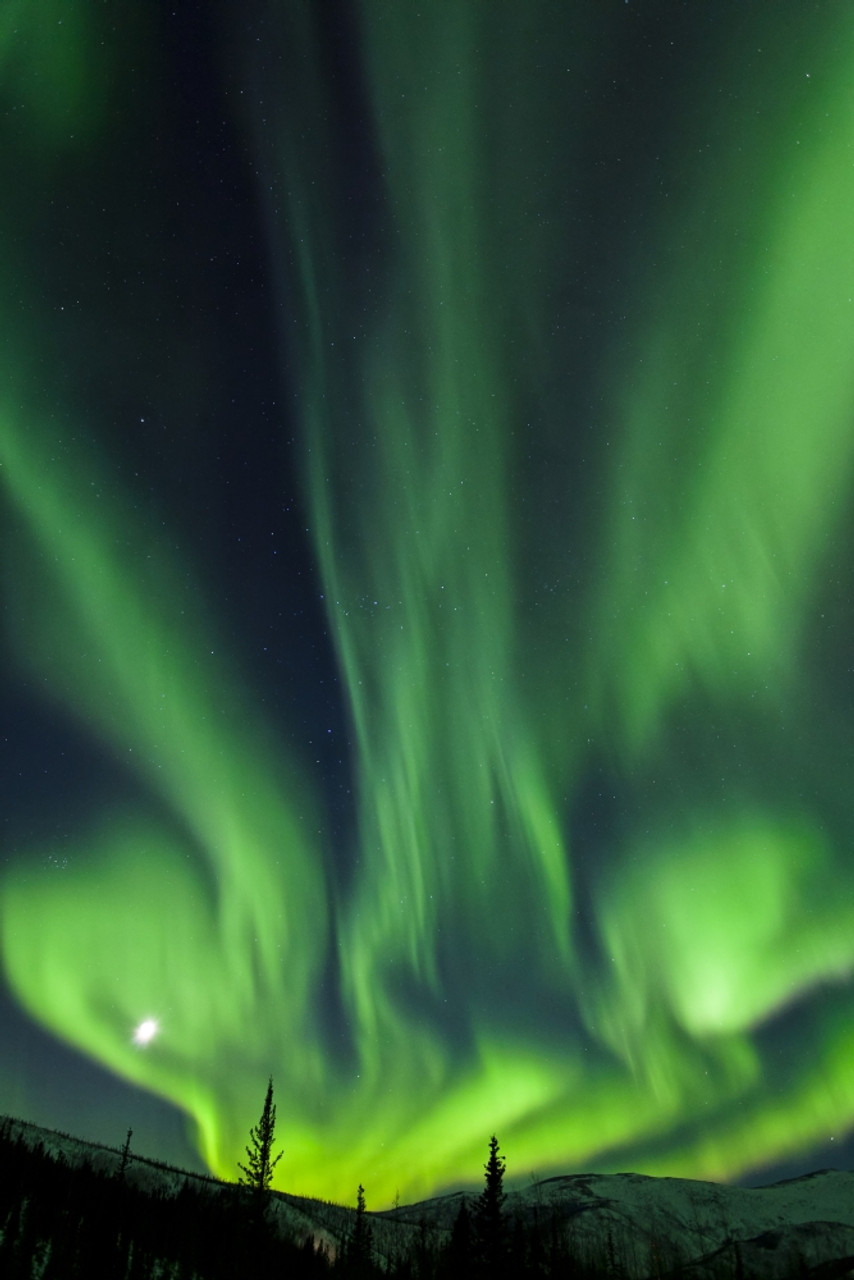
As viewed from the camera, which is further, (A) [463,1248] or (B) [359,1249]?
(B) [359,1249]

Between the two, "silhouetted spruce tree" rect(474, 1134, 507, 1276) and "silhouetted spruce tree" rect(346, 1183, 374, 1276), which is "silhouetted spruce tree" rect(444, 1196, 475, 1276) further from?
"silhouetted spruce tree" rect(346, 1183, 374, 1276)

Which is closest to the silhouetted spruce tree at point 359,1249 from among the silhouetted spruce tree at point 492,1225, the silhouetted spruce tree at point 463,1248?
the silhouetted spruce tree at point 463,1248

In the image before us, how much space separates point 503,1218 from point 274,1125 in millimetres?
14429

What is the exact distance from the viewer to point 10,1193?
276 ft

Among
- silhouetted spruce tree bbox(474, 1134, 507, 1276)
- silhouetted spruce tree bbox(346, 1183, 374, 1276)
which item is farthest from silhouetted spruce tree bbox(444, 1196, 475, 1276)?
silhouetted spruce tree bbox(346, 1183, 374, 1276)

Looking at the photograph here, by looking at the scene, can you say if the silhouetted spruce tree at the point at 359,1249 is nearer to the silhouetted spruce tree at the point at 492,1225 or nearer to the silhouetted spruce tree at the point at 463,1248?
the silhouetted spruce tree at the point at 463,1248

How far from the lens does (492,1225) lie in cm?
4381

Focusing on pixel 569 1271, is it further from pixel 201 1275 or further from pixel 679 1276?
pixel 679 1276

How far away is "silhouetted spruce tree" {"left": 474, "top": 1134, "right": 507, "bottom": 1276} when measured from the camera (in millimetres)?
42656

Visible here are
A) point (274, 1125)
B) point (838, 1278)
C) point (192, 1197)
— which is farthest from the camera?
point (192, 1197)

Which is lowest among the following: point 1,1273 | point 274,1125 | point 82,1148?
point 1,1273

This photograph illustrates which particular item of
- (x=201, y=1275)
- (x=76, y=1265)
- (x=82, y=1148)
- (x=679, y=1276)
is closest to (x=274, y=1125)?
(x=76, y=1265)

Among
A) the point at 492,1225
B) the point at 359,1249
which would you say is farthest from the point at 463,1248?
the point at 359,1249

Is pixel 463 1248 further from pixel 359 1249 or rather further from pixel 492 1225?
pixel 359 1249
